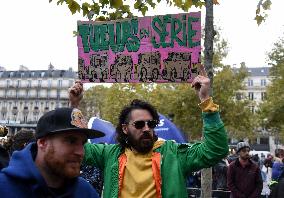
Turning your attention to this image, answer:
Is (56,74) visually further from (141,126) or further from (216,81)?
(141,126)

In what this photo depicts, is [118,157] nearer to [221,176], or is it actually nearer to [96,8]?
[96,8]

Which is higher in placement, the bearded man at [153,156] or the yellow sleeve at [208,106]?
the yellow sleeve at [208,106]

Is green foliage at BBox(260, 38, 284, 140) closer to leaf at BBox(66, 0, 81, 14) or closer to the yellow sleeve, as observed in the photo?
leaf at BBox(66, 0, 81, 14)

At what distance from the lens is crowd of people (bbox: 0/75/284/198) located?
222 cm

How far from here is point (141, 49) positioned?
513cm

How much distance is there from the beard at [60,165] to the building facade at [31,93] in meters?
106

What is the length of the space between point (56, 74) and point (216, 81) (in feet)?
271

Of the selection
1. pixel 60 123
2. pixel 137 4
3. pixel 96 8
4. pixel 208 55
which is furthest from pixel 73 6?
pixel 60 123

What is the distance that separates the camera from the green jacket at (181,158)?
3432 mm

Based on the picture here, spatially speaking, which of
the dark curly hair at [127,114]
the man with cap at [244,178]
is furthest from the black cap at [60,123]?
the man with cap at [244,178]

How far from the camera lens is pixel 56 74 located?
109 m

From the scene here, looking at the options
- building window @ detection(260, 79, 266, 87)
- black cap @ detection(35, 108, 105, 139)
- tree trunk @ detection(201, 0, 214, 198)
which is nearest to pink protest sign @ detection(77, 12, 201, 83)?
tree trunk @ detection(201, 0, 214, 198)

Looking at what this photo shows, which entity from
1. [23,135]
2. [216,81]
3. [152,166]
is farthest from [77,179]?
[216,81]

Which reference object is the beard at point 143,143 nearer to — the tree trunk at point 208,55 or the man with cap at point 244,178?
the tree trunk at point 208,55
